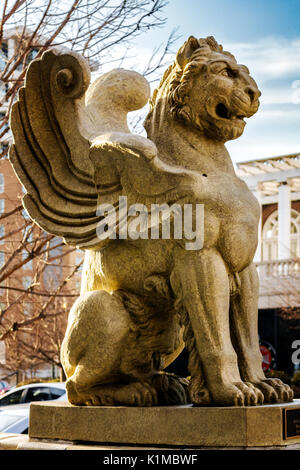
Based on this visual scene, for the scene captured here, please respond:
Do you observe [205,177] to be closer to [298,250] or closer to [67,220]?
[67,220]

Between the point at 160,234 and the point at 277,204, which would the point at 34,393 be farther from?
the point at 277,204

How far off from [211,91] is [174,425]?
1.62m

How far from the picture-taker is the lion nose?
10.6 feet

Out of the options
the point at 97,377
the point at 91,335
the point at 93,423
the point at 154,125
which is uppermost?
the point at 154,125

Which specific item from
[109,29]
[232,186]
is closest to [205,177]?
[232,186]

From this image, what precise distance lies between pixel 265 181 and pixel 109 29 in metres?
19.1

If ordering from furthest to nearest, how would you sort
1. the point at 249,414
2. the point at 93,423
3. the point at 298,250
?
the point at 298,250, the point at 93,423, the point at 249,414

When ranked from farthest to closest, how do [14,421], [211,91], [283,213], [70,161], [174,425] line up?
[283,213] < [14,421] < [70,161] < [211,91] < [174,425]

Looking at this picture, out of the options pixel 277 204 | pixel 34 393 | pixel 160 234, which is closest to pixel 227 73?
pixel 160 234

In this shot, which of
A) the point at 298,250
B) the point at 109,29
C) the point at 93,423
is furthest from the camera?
the point at 298,250

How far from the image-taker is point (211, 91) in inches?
126

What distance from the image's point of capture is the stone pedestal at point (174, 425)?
2816 millimetres

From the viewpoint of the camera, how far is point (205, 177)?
3232 millimetres

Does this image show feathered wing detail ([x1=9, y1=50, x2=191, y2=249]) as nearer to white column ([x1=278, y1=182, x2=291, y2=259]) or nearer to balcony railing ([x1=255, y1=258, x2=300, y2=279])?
balcony railing ([x1=255, y1=258, x2=300, y2=279])
